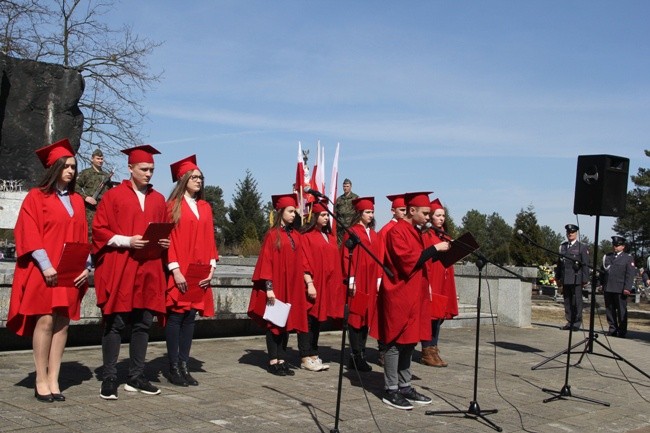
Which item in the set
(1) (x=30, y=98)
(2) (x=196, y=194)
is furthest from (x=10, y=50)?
(2) (x=196, y=194)

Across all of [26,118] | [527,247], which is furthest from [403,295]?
[527,247]

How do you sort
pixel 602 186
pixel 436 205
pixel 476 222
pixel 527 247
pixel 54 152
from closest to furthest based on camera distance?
pixel 54 152 → pixel 602 186 → pixel 436 205 → pixel 527 247 → pixel 476 222

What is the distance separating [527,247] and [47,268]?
40.9 m

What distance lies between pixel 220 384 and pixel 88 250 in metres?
2.16

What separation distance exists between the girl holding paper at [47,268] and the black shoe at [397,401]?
9.56 ft

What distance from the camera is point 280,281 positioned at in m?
9.12

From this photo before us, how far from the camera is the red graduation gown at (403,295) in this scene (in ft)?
25.0

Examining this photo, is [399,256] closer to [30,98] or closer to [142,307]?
[142,307]

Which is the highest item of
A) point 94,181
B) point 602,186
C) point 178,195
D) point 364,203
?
point 602,186

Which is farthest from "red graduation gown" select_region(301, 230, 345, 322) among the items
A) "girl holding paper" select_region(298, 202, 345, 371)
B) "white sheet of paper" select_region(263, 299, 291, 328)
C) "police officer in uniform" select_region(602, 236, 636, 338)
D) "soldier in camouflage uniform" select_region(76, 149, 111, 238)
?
"police officer in uniform" select_region(602, 236, 636, 338)

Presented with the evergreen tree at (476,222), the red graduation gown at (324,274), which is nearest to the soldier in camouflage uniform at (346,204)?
the red graduation gown at (324,274)

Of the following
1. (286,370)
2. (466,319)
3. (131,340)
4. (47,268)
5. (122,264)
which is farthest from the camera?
(466,319)

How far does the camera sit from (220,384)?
27.0ft

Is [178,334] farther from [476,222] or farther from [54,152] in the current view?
[476,222]
